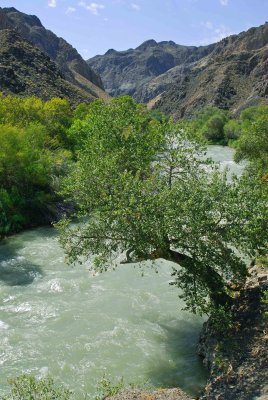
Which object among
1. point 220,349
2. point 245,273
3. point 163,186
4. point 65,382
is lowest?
point 65,382

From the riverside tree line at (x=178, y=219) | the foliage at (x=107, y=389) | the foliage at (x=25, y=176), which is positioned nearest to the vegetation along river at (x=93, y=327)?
the foliage at (x=107, y=389)

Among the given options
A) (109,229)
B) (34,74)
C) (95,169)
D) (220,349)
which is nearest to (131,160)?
(95,169)

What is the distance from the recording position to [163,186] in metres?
17.6

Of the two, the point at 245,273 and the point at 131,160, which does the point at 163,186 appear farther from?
the point at 131,160

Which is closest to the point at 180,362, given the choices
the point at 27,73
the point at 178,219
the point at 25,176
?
the point at 178,219

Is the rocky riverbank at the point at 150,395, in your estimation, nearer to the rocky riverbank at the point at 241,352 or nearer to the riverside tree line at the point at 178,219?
the rocky riverbank at the point at 241,352

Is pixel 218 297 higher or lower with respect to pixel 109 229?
lower

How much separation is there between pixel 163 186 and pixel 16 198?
22.2 metres

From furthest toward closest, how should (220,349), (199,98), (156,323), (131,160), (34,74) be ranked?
(199,98), (34,74), (131,160), (156,323), (220,349)

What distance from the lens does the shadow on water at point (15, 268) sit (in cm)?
2454

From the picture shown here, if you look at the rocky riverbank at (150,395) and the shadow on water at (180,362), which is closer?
the rocky riverbank at (150,395)

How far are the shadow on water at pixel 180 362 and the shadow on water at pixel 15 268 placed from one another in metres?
9.43

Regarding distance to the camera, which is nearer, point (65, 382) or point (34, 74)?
point (65, 382)

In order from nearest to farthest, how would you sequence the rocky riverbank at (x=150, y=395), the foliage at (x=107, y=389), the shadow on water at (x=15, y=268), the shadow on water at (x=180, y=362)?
the rocky riverbank at (x=150, y=395) < the foliage at (x=107, y=389) < the shadow on water at (x=180, y=362) < the shadow on water at (x=15, y=268)
